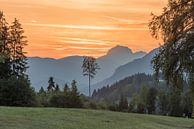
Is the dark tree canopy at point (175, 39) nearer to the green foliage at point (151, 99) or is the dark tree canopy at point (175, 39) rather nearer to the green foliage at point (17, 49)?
the green foliage at point (17, 49)

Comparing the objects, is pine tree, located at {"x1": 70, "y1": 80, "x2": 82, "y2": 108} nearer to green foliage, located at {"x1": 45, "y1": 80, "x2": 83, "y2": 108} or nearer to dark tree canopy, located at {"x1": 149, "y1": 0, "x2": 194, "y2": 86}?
green foliage, located at {"x1": 45, "y1": 80, "x2": 83, "y2": 108}

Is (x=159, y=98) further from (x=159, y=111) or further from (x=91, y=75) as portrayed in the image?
(x=91, y=75)

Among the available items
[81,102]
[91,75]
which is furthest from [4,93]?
[91,75]

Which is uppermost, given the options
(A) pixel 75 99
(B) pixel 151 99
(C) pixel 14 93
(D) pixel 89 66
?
(D) pixel 89 66

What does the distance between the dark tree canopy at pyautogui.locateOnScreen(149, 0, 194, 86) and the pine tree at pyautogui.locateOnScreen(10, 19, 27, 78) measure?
64.9m

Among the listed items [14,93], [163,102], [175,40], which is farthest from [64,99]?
[175,40]

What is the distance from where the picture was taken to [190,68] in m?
26.9

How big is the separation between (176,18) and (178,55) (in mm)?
2122

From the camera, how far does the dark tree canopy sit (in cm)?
2666

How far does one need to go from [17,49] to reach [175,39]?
69.5m

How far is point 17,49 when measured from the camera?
93.6m

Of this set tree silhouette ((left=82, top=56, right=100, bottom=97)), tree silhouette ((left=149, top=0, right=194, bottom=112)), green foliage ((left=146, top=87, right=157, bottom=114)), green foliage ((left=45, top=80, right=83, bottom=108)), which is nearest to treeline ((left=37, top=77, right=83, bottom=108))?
green foliage ((left=45, top=80, right=83, bottom=108))

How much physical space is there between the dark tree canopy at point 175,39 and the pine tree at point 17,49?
6486 centimetres

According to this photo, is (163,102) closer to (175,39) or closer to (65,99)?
(65,99)
